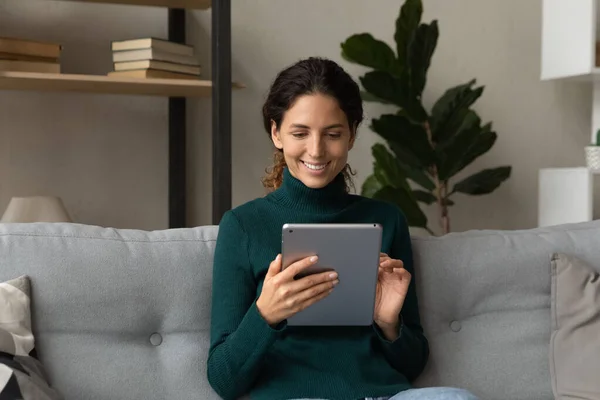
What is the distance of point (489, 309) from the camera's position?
172cm

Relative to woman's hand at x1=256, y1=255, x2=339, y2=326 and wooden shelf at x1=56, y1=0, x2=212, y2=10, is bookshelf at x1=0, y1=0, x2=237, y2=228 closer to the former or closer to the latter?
wooden shelf at x1=56, y1=0, x2=212, y2=10

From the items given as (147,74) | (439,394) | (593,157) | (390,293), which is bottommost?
(439,394)

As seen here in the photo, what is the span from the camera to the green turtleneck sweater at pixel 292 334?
Result: 1.42m

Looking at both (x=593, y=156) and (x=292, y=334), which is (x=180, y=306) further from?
(x=593, y=156)

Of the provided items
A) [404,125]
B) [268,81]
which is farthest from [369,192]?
[268,81]

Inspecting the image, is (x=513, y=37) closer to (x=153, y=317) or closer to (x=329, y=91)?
(x=329, y=91)

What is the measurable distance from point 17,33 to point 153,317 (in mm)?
1654

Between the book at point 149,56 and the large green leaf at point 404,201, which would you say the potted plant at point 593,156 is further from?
the book at point 149,56

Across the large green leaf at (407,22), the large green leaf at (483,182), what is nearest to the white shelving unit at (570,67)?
the large green leaf at (483,182)

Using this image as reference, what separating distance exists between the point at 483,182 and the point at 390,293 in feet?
5.78

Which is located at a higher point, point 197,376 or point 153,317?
point 153,317

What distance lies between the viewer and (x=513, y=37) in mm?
3484

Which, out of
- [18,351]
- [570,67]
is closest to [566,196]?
[570,67]

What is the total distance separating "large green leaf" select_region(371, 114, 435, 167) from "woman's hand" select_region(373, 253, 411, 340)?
1.50 m
